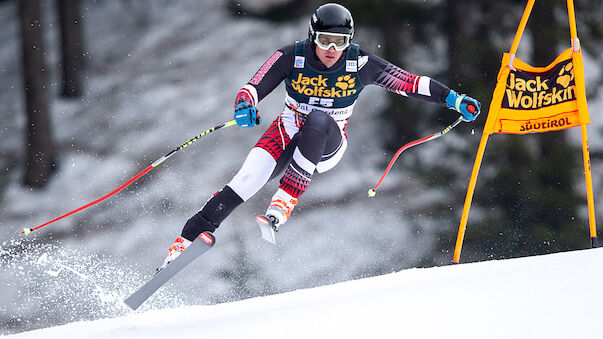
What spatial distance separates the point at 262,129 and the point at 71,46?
2597 mm

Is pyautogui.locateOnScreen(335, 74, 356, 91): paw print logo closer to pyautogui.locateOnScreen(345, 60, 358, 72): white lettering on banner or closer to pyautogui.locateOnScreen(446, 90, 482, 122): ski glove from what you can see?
pyautogui.locateOnScreen(345, 60, 358, 72): white lettering on banner

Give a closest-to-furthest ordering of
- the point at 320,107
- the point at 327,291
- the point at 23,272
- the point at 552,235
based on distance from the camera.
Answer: the point at 327,291
the point at 320,107
the point at 552,235
the point at 23,272

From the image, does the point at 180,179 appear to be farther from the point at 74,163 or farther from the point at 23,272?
the point at 23,272

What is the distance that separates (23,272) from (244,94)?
638 cm

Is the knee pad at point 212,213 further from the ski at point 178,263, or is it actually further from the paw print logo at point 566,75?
the paw print logo at point 566,75

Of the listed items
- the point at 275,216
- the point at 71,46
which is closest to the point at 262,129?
the point at 71,46

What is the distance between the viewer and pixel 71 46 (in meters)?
8.41

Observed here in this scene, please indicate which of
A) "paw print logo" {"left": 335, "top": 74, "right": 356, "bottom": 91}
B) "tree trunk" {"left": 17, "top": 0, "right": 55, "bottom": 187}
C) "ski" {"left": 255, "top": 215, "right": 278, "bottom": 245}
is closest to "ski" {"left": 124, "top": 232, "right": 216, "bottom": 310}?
"ski" {"left": 255, "top": 215, "right": 278, "bottom": 245}

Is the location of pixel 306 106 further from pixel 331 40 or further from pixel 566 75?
pixel 566 75

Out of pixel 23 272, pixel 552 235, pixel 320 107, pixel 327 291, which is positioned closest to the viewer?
pixel 327 291

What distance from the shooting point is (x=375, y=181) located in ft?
28.6

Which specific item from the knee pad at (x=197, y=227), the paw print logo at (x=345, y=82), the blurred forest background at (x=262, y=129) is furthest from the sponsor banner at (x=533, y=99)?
the blurred forest background at (x=262, y=129)

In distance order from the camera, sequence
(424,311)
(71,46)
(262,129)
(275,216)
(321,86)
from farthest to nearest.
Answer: (262,129) < (71,46) < (321,86) < (275,216) < (424,311)

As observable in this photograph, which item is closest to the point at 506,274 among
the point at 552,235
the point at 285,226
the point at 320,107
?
the point at 320,107
